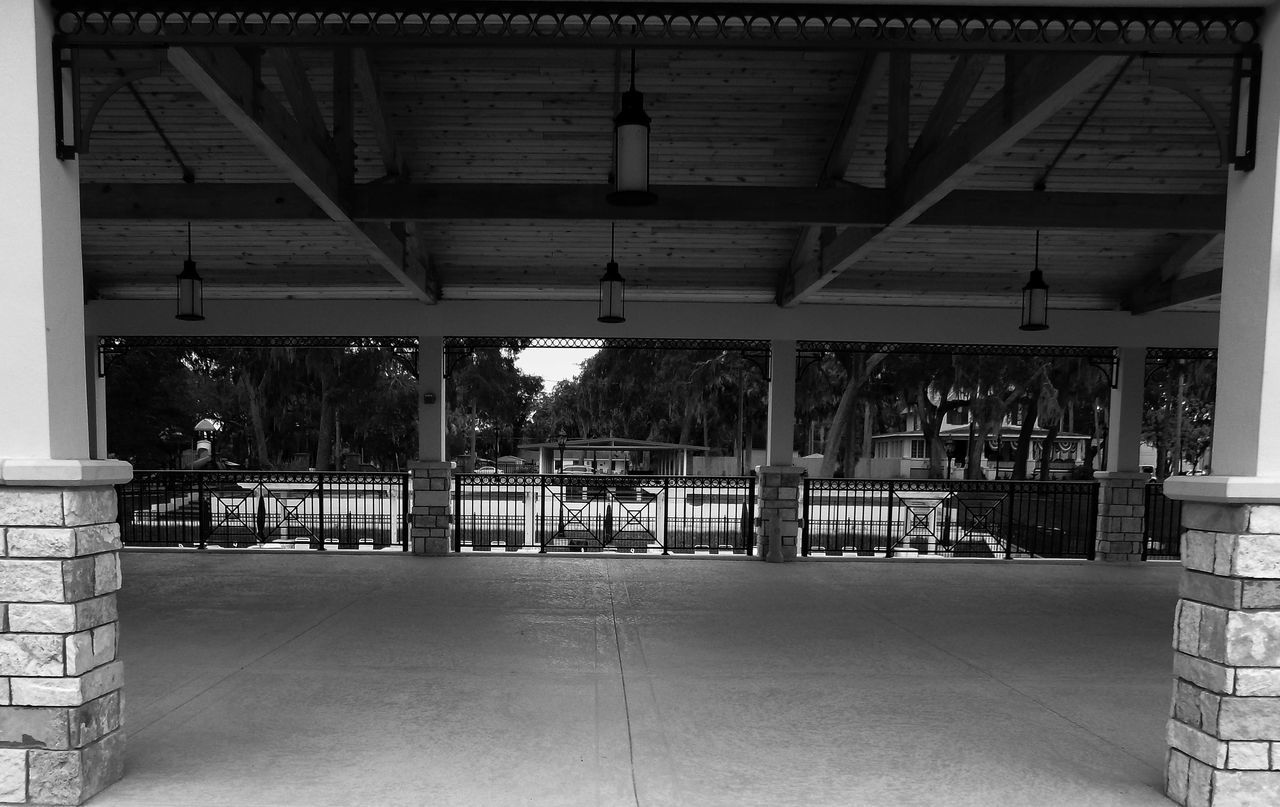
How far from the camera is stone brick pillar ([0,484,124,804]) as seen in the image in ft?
8.92

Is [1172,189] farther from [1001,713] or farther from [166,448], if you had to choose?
[166,448]

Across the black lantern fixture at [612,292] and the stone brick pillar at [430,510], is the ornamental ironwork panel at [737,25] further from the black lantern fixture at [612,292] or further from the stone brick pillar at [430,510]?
the stone brick pillar at [430,510]

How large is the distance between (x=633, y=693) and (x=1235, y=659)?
2634 millimetres

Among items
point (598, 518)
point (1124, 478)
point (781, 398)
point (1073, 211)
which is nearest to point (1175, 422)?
point (1124, 478)

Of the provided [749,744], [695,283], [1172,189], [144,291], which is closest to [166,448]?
[144,291]

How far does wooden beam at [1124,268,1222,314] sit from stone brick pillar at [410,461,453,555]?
8.18 meters

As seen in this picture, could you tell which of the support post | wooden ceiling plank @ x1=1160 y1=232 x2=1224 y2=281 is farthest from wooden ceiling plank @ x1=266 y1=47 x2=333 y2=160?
the support post

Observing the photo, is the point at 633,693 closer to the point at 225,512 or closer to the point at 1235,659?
the point at 1235,659

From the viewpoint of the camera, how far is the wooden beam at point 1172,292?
7391 mm

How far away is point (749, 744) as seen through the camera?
135 inches

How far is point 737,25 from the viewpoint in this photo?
3.06 meters

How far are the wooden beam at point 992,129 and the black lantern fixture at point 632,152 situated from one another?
1.99 metres

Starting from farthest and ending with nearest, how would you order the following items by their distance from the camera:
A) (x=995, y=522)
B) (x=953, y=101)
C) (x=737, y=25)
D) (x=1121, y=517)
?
1. (x=995, y=522)
2. (x=1121, y=517)
3. (x=953, y=101)
4. (x=737, y=25)

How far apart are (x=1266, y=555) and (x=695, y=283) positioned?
627 cm
